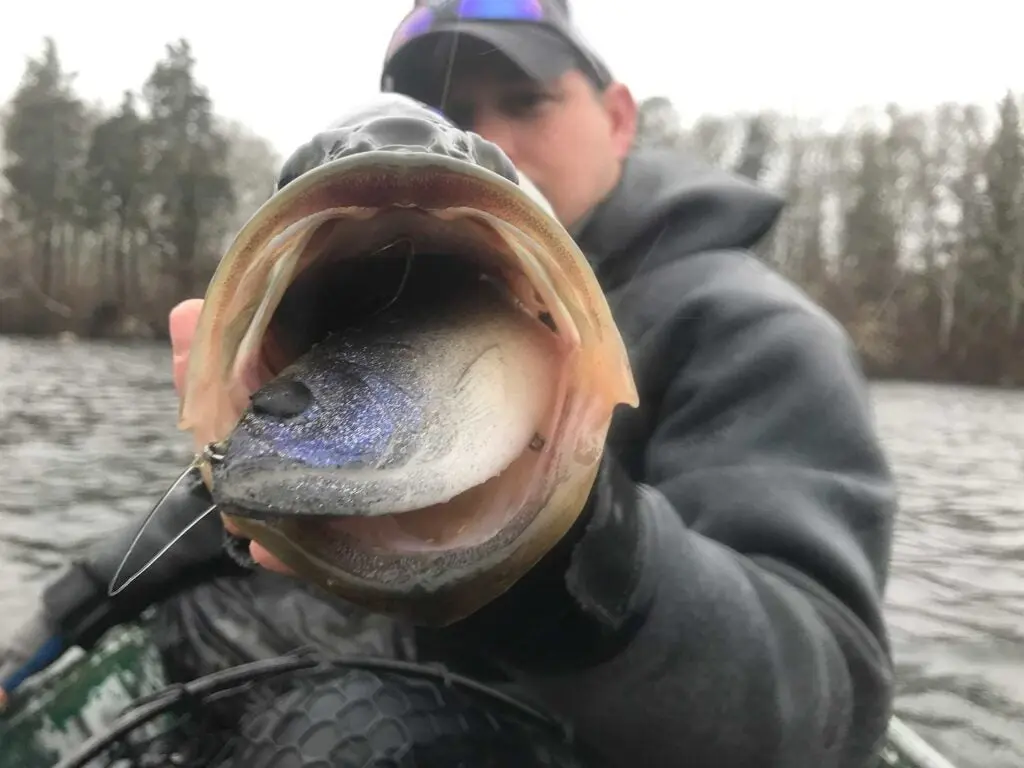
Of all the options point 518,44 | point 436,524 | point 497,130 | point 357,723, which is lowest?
point 357,723

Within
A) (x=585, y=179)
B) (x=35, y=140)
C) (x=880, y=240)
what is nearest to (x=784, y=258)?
(x=880, y=240)

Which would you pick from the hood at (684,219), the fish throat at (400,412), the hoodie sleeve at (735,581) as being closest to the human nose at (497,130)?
the hood at (684,219)

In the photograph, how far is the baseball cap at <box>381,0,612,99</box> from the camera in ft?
6.49

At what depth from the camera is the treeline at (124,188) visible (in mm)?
27469

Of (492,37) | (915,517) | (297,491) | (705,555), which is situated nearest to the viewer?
(297,491)

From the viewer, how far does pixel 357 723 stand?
116 centimetres

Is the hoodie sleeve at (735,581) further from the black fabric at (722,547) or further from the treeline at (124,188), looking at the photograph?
the treeline at (124,188)

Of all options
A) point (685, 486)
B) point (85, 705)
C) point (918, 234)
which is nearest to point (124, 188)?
point (918, 234)

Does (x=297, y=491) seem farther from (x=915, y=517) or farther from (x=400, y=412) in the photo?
(x=915, y=517)

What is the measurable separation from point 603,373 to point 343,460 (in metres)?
0.25

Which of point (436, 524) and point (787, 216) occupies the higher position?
point (436, 524)

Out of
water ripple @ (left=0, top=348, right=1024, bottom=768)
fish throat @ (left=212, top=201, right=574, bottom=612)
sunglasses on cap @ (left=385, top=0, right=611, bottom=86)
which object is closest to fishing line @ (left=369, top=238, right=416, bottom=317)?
fish throat @ (left=212, top=201, right=574, bottom=612)

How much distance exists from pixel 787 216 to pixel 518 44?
28.2 m

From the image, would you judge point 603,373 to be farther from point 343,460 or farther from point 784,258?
point 784,258
